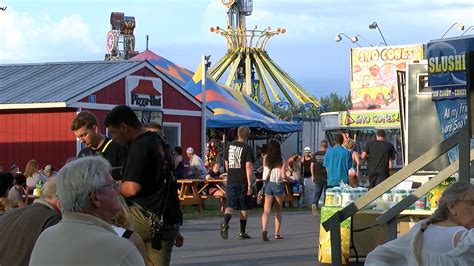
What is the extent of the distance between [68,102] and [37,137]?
1751mm

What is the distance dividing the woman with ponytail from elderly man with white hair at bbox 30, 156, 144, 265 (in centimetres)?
196

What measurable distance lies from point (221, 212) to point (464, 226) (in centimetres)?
1783

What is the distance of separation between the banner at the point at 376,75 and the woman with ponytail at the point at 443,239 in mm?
29245

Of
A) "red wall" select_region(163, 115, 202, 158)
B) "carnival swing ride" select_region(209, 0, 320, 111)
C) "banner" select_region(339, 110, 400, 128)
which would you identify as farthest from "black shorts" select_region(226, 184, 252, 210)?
"carnival swing ride" select_region(209, 0, 320, 111)

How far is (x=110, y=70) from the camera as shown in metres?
28.4

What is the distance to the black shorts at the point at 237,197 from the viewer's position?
16453 millimetres

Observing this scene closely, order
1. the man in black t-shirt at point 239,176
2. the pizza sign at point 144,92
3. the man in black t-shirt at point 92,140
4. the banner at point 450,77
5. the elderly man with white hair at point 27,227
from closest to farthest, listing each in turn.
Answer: the elderly man with white hair at point 27,227 < the man in black t-shirt at point 92,140 < the banner at point 450,77 < the man in black t-shirt at point 239,176 < the pizza sign at point 144,92

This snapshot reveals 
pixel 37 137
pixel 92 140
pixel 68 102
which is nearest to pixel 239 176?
pixel 92 140

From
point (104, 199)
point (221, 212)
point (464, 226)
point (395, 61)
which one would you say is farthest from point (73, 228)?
point (395, 61)

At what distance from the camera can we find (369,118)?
116 ft

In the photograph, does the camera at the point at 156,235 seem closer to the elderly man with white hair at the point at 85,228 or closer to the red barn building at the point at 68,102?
the elderly man with white hair at the point at 85,228

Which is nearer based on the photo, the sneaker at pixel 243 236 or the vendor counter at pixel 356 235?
the vendor counter at pixel 356 235

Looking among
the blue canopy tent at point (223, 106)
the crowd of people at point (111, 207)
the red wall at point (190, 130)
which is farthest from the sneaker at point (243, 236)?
the blue canopy tent at point (223, 106)

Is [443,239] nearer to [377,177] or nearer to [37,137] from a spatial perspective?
[377,177]
